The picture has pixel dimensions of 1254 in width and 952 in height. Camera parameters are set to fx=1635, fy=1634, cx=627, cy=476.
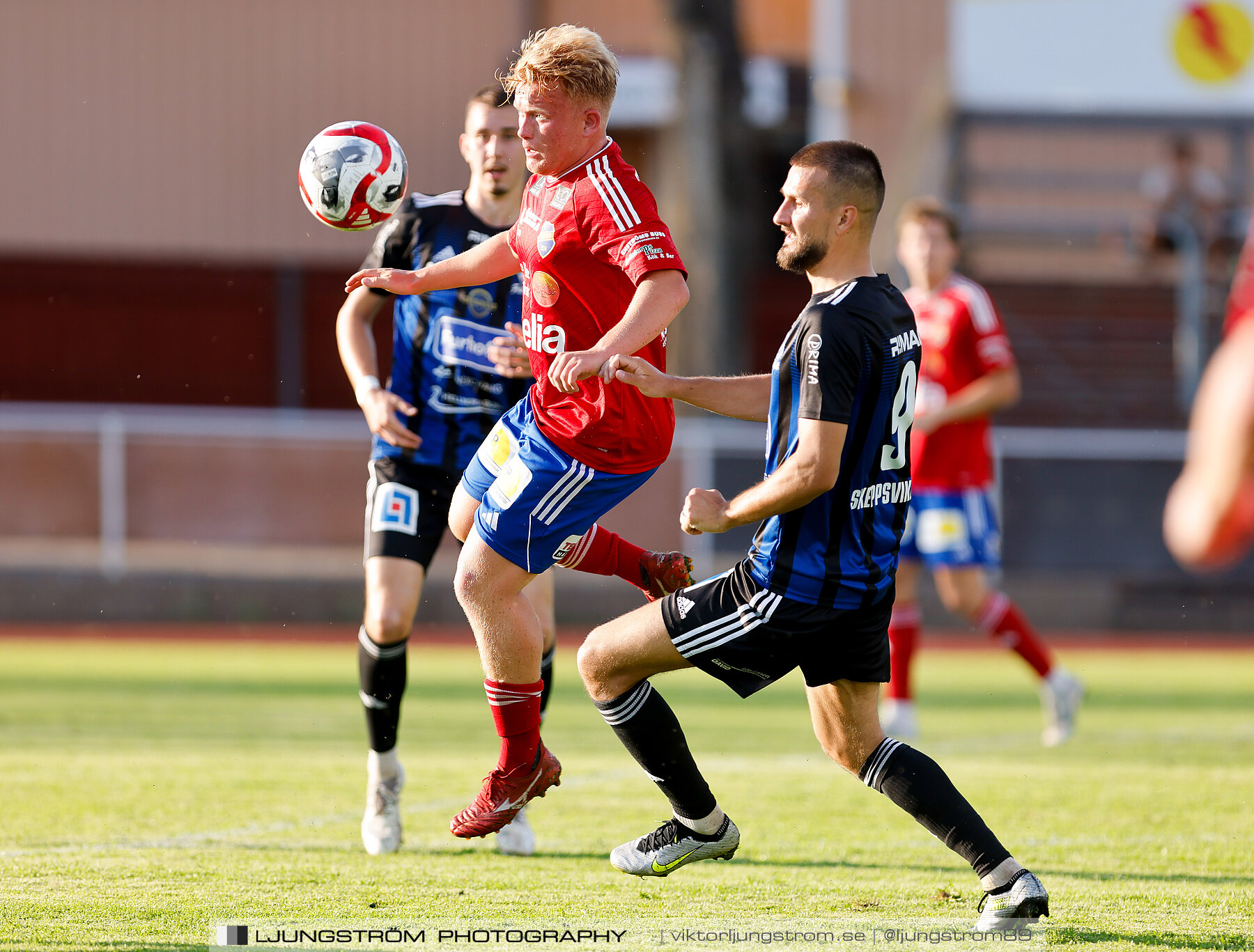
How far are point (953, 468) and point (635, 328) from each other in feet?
15.7

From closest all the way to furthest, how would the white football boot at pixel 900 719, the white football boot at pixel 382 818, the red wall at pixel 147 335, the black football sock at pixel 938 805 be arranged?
the black football sock at pixel 938 805
the white football boot at pixel 382 818
the white football boot at pixel 900 719
the red wall at pixel 147 335

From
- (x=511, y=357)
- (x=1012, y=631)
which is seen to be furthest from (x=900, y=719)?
(x=511, y=357)

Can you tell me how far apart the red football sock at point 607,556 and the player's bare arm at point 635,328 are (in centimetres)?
86

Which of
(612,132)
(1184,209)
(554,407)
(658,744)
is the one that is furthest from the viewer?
(612,132)

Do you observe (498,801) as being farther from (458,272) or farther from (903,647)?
(903,647)

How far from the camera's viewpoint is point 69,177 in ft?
78.4

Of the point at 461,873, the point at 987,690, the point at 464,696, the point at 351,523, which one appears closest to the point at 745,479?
the point at 351,523

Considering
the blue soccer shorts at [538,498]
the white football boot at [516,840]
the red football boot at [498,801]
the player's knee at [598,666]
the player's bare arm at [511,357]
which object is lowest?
the white football boot at [516,840]

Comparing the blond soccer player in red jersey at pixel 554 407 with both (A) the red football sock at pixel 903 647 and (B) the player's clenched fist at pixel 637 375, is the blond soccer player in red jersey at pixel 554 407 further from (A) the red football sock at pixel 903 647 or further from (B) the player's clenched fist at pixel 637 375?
(A) the red football sock at pixel 903 647

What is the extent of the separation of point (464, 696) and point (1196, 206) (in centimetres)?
1401

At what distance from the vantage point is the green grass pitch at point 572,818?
178 inches

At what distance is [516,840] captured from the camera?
5531 millimetres

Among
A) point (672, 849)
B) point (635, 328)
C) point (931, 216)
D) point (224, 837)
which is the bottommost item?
point (224, 837)

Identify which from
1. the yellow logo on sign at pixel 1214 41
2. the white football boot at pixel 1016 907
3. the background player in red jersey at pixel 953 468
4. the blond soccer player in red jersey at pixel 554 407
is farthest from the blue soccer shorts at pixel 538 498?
the yellow logo on sign at pixel 1214 41
